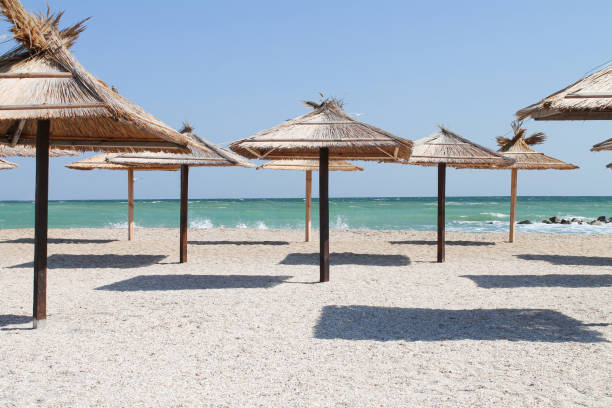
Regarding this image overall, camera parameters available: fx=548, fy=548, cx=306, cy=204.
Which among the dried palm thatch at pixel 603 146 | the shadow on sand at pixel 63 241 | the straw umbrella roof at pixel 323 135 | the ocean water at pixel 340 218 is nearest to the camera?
the straw umbrella roof at pixel 323 135

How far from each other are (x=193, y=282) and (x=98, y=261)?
2745 mm

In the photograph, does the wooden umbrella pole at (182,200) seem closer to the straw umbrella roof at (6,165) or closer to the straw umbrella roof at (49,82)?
the straw umbrella roof at (49,82)

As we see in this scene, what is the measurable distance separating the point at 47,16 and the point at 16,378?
266 centimetres

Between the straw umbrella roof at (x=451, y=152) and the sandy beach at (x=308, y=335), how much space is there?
1569 mm

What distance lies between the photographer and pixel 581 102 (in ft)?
12.3

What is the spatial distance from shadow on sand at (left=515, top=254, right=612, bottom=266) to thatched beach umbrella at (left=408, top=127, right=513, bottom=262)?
5.47ft

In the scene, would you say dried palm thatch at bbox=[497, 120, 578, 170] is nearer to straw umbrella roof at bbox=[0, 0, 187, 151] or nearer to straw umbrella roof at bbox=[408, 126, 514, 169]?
straw umbrella roof at bbox=[408, 126, 514, 169]

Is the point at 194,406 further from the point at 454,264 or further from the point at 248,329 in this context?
the point at 454,264

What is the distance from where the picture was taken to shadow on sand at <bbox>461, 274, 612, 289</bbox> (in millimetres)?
6300

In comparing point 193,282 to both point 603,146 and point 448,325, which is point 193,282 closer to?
point 448,325

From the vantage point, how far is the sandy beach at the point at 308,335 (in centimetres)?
291

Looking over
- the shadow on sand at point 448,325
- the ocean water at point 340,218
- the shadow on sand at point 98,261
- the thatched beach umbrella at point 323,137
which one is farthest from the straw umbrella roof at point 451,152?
the ocean water at point 340,218

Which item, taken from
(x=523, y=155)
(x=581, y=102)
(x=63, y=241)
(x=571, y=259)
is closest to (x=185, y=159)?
(x=63, y=241)

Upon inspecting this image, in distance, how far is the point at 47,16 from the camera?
417cm
